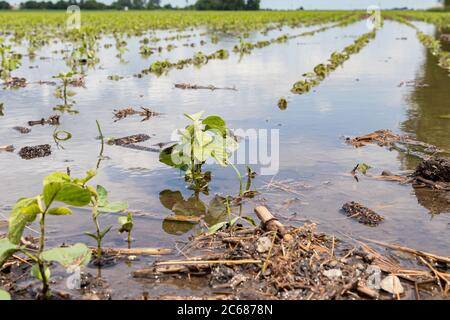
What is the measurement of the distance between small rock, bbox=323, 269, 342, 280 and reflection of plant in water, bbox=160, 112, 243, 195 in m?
1.31

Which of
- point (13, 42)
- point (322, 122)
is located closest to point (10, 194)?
point (322, 122)

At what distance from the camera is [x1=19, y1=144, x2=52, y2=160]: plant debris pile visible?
5.48 metres

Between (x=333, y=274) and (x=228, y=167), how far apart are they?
7.78ft

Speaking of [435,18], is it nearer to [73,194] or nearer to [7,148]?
[7,148]

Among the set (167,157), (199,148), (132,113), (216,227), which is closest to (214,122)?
(199,148)

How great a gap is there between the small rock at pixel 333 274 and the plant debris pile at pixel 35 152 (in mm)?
3581

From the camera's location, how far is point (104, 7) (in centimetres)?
9212

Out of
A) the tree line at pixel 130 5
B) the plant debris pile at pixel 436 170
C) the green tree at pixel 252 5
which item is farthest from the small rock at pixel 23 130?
the green tree at pixel 252 5

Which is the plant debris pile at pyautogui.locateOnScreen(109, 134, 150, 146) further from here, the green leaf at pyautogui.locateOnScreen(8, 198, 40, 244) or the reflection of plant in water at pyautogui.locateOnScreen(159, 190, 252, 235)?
the green leaf at pyautogui.locateOnScreen(8, 198, 40, 244)

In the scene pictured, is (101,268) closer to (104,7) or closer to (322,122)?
(322,122)

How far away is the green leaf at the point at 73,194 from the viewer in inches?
111

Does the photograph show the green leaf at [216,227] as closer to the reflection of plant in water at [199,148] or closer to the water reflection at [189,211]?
Result: the water reflection at [189,211]

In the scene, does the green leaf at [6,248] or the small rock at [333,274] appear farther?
the small rock at [333,274]

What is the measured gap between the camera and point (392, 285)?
9.61 feet
